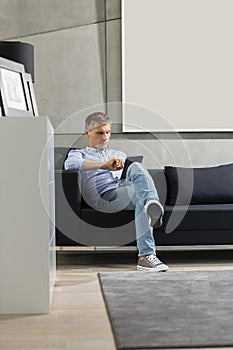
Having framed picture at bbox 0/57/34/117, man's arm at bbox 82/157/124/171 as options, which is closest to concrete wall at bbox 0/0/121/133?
man's arm at bbox 82/157/124/171

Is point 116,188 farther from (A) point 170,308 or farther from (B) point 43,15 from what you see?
(B) point 43,15

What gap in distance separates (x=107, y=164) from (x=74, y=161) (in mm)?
312

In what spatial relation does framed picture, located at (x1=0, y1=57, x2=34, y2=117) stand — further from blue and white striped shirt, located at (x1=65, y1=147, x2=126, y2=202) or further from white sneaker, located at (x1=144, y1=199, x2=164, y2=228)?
white sneaker, located at (x1=144, y1=199, x2=164, y2=228)

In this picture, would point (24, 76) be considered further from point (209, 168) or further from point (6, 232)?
point (209, 168)

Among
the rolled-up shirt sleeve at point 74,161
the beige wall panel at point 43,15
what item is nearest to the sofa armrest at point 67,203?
the rolled-up shirt sleeve at point 74,161

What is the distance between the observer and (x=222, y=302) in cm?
333

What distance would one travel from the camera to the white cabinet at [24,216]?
3182 mm

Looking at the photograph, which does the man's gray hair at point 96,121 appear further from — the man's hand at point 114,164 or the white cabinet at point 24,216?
the white cabinet at point 24,216

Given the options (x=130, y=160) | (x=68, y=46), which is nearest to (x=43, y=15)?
(x=68, y=46)

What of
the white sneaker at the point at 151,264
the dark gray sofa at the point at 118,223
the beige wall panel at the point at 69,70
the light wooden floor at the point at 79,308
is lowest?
the light wooden floor at the point at 79,308

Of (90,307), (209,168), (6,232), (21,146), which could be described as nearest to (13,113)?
(21,146)

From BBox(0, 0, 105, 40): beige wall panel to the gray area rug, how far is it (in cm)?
224

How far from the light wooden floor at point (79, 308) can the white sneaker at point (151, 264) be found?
0.18ft

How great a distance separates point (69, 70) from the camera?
5.56 meters
